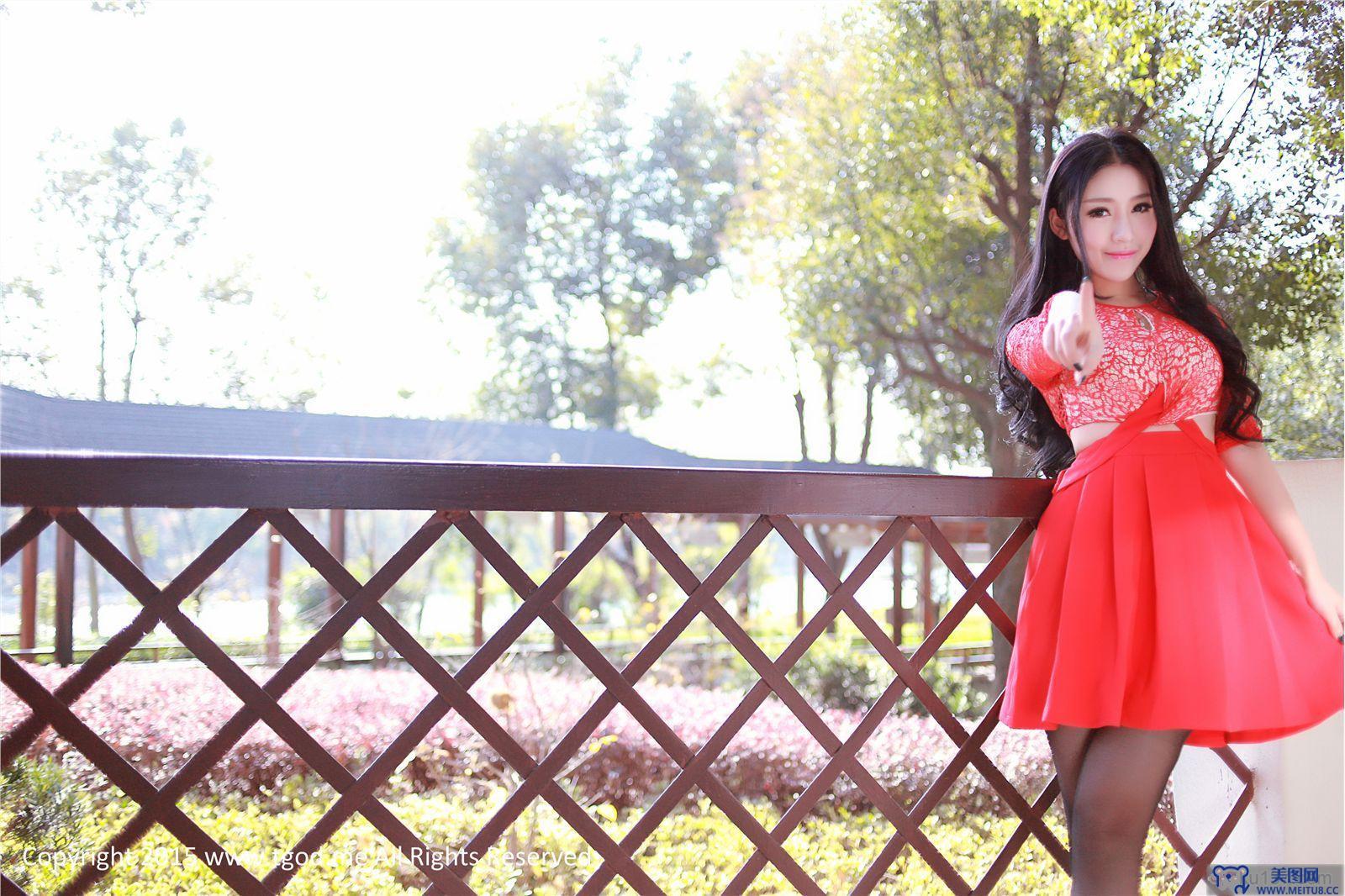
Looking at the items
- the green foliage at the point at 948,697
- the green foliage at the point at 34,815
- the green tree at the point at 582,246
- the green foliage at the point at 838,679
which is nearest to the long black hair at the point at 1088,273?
the green foliage at the point at 34,815

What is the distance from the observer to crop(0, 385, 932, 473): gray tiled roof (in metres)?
7.77

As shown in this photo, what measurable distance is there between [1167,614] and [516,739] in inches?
99.1

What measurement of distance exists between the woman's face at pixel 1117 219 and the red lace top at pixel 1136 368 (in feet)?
0.22

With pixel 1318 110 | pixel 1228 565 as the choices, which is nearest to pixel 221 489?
pixel 1228 565

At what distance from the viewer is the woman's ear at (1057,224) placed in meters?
1.51

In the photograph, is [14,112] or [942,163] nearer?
[942,163]

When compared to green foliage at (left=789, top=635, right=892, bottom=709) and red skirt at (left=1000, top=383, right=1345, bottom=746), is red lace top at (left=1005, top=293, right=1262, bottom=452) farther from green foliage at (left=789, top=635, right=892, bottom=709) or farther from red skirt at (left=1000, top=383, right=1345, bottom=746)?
green foliage at (left=789, top=635, right=892, bottom=709)

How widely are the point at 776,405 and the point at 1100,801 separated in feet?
40.2

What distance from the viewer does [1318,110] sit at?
3947 millimetres

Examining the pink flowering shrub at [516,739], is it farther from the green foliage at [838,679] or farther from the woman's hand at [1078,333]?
the woman's hand at [1078,333]

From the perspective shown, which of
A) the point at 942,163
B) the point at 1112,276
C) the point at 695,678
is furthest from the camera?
the point at 695,678

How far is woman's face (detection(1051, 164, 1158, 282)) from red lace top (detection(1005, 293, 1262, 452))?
7cm

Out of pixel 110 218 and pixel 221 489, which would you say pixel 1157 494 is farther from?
pixel 110 218

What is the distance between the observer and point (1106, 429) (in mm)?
1415
